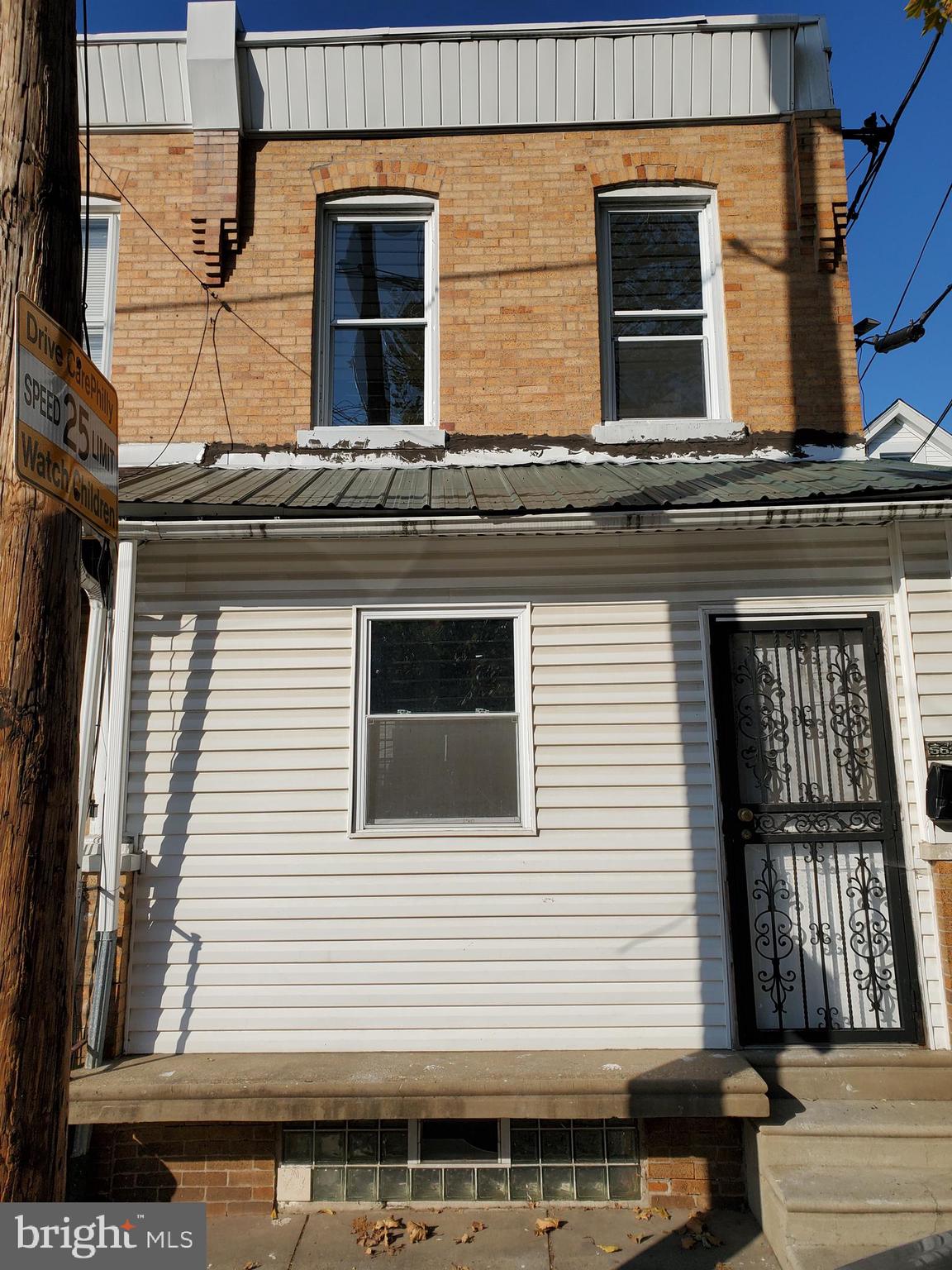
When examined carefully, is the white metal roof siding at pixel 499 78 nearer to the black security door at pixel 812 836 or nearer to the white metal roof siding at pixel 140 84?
the white metal roof siding at pixel 140 84

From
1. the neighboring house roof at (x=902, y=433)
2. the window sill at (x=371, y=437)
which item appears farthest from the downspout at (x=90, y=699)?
the neighboring house roof at (x=902, y=433)

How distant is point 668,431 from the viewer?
6.58 metres

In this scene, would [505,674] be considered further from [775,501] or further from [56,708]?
[56,708]

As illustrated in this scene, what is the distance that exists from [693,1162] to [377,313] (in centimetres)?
603

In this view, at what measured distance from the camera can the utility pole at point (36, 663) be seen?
2451 millimetres

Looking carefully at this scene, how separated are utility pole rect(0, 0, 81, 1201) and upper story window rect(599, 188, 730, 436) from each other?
179 inches

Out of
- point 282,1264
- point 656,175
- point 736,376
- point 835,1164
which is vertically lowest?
point 282,1264

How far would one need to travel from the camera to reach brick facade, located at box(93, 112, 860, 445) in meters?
6.68

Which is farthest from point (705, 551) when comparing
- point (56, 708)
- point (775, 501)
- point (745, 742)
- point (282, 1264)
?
point (282, 1264)

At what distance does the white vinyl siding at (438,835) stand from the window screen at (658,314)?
5.63ft

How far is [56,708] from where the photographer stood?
264 centimetres

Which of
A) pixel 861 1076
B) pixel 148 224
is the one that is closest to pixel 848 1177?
pixel 861 1076

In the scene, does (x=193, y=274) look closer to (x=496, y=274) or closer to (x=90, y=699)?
(x=496, y=274)

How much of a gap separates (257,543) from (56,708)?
10.3 ft
